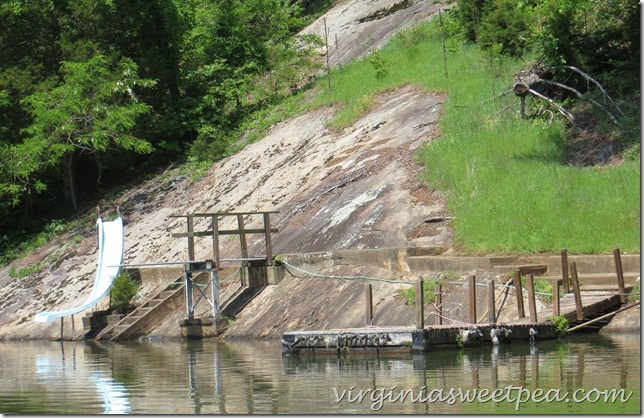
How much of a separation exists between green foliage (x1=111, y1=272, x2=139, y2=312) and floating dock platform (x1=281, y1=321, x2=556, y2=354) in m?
10.6

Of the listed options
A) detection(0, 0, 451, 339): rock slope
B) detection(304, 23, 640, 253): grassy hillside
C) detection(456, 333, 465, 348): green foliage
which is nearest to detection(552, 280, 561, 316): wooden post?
detection(456, 333, 465, 348): green foliage

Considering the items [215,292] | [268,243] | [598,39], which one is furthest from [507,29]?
[215,292]

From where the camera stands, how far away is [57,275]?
37.6 m

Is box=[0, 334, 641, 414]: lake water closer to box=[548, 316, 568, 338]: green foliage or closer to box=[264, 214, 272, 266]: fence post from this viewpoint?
box=[548, 316, 568, 338]: green foliage

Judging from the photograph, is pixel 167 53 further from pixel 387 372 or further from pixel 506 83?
pixel 387 372

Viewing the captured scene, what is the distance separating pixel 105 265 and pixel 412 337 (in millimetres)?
13515

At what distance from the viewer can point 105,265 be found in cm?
3322

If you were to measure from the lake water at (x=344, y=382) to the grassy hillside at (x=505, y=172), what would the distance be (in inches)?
171

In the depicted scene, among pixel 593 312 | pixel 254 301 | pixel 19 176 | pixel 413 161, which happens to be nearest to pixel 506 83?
pixel 413 161

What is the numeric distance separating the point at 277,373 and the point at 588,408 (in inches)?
287

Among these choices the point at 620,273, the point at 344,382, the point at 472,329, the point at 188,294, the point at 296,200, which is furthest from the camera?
the point at 296,200

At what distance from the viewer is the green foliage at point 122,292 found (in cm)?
3303

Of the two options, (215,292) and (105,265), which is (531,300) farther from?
(105,265)

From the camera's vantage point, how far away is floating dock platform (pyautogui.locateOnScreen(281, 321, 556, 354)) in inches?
878
